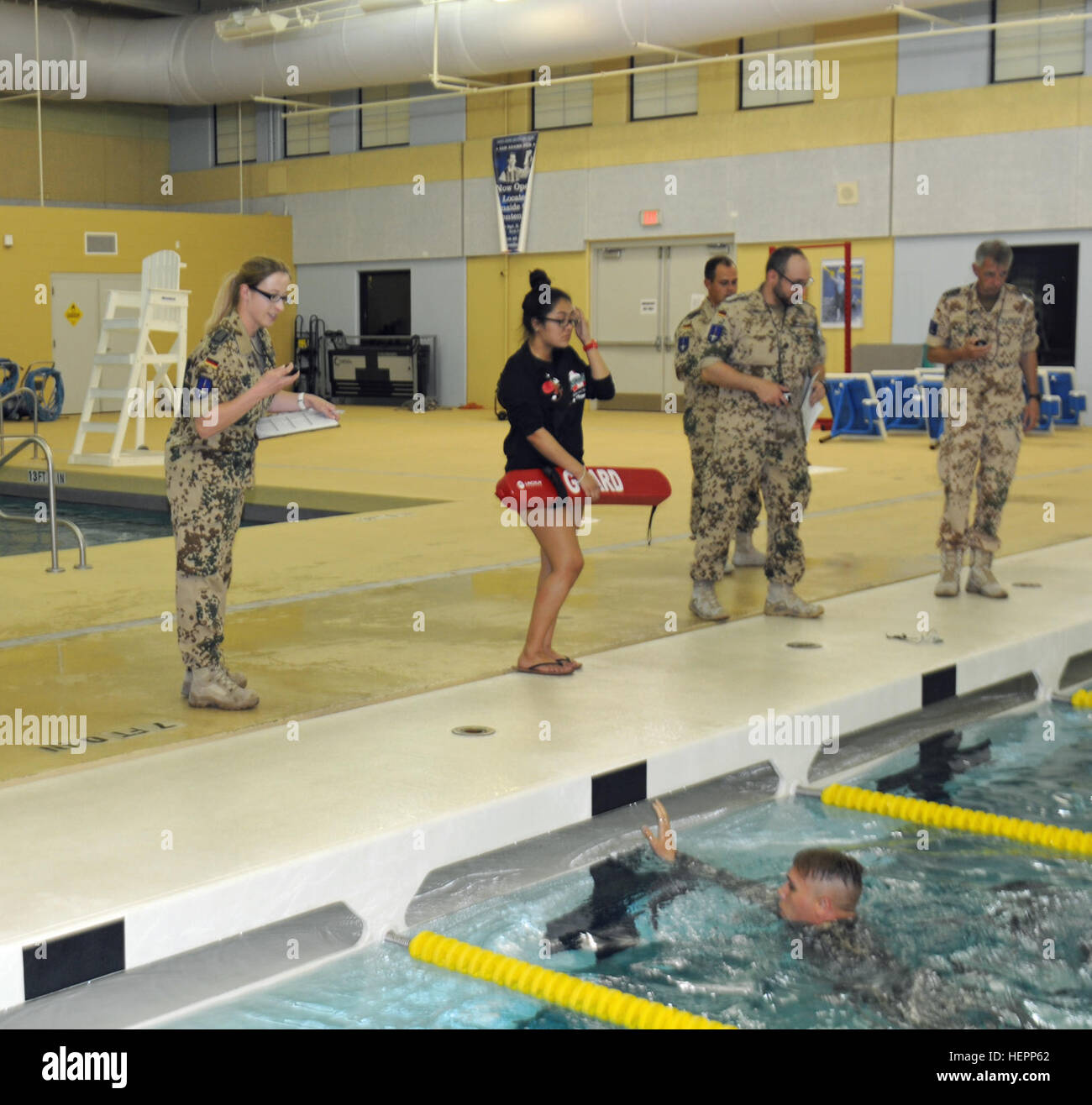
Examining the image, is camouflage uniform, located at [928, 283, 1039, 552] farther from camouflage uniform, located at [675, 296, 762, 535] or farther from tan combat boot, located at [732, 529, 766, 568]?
tan combat boot, located at [732, 529, 766, 568]

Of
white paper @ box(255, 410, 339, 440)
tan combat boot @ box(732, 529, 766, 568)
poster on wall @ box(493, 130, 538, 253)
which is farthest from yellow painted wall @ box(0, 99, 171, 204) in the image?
white paper @ box(255, 410, 339, 440)

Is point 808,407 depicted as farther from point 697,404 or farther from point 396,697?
point 396,697

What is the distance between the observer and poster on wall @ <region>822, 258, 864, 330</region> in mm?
19312

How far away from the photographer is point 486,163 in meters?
23.0

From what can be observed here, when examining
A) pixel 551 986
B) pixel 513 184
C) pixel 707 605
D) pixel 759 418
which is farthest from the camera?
pixel 513 184

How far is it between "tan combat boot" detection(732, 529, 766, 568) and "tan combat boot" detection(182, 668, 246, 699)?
370cm

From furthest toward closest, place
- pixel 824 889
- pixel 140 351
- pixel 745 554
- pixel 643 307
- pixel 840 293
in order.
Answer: pixel 643 307 < pixel 840 293 < pixel 140 351 < pixel 745 554 < pixel 824 889

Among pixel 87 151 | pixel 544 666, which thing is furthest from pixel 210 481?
pixel 87 151

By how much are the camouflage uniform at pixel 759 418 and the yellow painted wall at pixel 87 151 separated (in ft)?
70.2

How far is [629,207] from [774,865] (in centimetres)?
1826

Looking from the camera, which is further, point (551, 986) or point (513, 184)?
point (513, 184)

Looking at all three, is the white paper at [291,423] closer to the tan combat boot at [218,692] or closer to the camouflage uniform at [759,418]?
the tan combat boot at [218,692]

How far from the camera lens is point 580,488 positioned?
4.96 m

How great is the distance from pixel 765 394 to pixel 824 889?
106 inches
